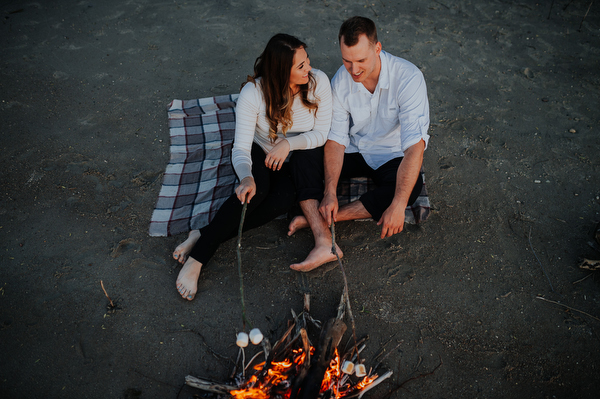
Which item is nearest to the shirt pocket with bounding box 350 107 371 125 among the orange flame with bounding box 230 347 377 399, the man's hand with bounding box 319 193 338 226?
the man's hand with bounding box 319 193 338 226

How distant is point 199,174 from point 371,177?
1407mm

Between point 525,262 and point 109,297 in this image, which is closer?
point 109,297

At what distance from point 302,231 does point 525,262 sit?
1551 millimetres

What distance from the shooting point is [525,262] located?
2580mm

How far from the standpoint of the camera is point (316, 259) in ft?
8.07

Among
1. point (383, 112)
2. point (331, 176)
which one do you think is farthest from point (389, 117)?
point (331, 176)

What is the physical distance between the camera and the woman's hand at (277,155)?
8.20 ft

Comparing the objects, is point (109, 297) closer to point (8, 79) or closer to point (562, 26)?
point (8, 79)

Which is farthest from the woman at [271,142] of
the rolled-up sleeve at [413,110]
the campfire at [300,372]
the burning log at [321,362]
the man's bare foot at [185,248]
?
the burning log at [321,362]

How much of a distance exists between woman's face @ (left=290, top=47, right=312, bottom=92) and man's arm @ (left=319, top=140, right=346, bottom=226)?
522 mm

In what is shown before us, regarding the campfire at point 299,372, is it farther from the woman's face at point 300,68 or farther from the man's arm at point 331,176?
the woman's face at point 300,68

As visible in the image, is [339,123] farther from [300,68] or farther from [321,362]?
[321,362]

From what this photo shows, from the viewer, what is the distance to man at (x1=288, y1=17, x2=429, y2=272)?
2363 millimetres

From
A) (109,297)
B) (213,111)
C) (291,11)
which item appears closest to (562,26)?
(291,11)
